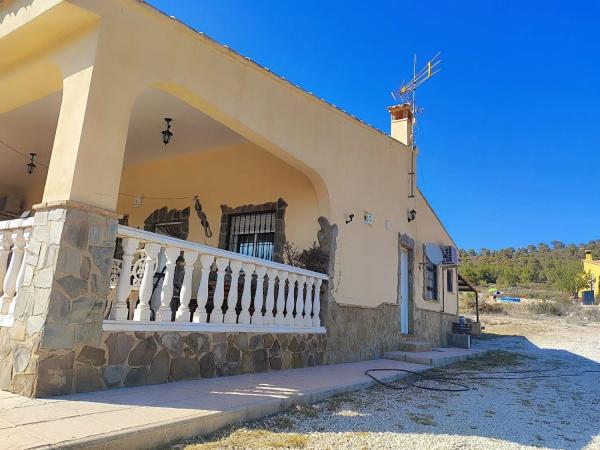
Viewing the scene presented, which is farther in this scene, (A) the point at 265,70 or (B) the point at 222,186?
(B) the point at 222,186

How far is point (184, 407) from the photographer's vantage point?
10.0 feet

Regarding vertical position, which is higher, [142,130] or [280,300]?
[142,130]

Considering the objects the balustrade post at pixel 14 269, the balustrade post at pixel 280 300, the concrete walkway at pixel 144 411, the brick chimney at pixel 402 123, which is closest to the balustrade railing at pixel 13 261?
the balustrade post at pixel 14 269

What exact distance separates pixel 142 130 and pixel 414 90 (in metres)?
7.34

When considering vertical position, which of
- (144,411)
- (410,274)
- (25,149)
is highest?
(25,149)

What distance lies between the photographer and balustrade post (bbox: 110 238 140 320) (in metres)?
3.74

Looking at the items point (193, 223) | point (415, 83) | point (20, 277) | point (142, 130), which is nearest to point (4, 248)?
point (20, 277)

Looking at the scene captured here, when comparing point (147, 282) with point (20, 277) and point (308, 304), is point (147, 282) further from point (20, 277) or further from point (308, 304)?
point (308, 304)

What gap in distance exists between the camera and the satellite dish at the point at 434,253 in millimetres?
10750

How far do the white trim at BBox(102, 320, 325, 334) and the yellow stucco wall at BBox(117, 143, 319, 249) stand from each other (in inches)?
80.5

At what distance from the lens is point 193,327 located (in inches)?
171

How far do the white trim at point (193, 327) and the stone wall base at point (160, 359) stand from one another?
5 cm

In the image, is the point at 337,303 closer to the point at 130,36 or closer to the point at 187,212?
the point at 187,212

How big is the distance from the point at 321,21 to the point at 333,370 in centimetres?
793
